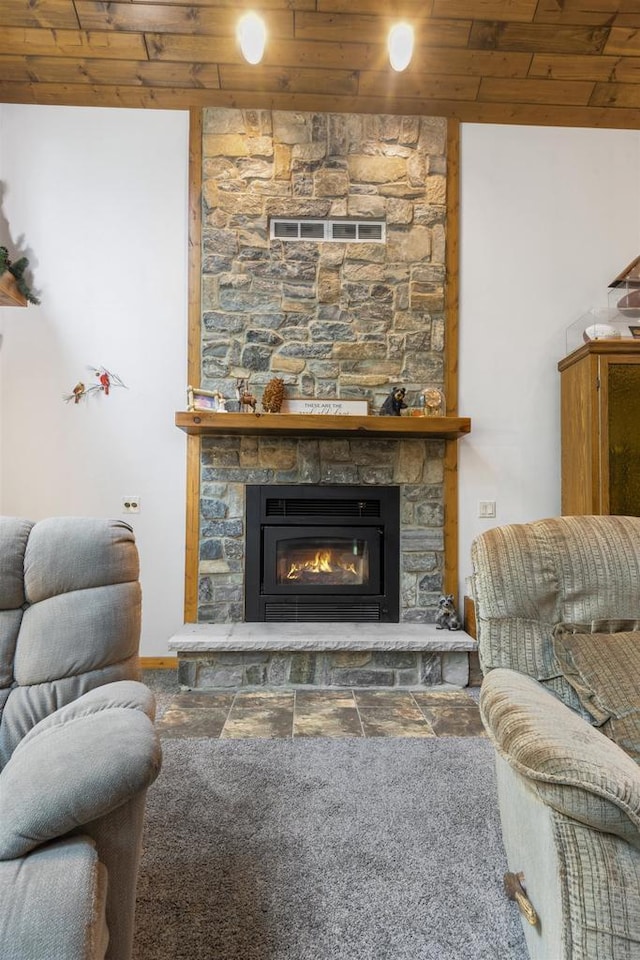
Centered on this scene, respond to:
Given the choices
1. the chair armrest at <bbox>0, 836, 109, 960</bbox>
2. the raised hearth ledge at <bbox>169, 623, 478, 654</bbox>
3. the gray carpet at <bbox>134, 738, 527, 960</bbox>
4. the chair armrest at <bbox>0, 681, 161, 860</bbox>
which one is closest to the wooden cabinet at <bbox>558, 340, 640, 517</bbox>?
the raised hearth ledge at <bbox>169, 623, 478, 654</bbox>

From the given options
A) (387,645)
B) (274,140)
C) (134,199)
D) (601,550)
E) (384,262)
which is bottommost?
(387,645)

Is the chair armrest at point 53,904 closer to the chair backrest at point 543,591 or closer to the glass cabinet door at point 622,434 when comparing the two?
the chair backrest at point 543,591

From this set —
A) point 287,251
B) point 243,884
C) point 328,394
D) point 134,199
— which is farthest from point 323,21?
point 243,884

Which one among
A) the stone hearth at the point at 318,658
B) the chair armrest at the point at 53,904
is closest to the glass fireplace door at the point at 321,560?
the stone hearth at the point at 318,658

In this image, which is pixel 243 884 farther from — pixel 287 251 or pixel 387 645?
pixel 287 251

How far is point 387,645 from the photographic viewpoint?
274cm

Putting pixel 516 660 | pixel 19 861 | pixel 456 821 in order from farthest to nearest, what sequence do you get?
1. pixel 456 821
2. pixel 516 660
3. pixel 19 861

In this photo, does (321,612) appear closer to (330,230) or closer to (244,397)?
(244,397)

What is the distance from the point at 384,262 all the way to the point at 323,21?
1.23m

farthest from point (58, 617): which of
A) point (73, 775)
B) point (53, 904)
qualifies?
point (53, 904)

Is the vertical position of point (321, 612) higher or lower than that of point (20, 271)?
lower

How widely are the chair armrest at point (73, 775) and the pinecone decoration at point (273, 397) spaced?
2.17 m

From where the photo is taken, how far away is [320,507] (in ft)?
10.2

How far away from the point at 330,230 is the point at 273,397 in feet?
3.69
